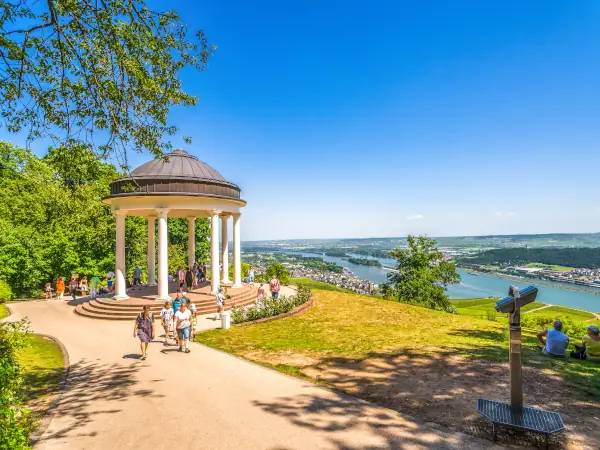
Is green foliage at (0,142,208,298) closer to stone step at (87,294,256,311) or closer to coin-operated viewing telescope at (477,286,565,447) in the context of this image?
stone step at (87,294,256,311)

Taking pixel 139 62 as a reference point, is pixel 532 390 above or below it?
below

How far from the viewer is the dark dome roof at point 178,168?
57.6ft

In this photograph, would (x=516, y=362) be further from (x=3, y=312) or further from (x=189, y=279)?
(x=3, y=312)

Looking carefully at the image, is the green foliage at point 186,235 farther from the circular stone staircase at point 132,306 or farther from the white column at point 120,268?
the circular stone staircase at point 132,306

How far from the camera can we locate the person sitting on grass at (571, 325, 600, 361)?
890 cm

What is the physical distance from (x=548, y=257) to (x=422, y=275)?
6441 inches

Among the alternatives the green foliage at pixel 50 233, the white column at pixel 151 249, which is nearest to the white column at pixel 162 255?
the green foliage at pixel 50 233

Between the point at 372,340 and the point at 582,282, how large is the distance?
133214mm

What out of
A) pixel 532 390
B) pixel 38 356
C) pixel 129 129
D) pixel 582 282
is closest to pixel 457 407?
pixel 532 390

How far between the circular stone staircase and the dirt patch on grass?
9.43 m

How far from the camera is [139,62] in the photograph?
758 cm

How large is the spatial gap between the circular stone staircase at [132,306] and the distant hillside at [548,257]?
169 metres


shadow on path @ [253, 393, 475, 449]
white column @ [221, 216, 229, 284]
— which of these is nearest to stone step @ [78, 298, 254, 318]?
white column @ [221, 216, 229, 284]

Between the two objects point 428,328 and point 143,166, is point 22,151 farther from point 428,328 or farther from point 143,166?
point 428,328
